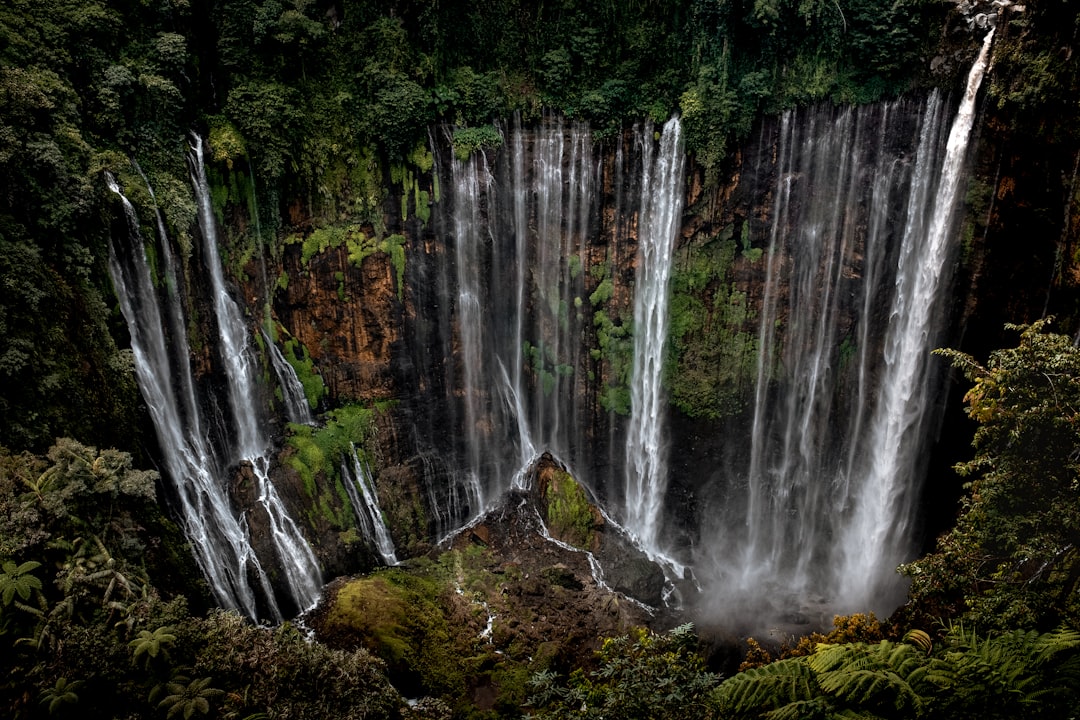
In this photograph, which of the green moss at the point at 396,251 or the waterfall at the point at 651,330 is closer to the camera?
the green moss at the point at 396,251

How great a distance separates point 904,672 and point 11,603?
842cm

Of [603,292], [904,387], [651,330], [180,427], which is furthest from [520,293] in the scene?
[904,387]

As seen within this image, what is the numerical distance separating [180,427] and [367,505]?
430cm

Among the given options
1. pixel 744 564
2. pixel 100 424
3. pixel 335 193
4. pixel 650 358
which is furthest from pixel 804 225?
pixel 100 424

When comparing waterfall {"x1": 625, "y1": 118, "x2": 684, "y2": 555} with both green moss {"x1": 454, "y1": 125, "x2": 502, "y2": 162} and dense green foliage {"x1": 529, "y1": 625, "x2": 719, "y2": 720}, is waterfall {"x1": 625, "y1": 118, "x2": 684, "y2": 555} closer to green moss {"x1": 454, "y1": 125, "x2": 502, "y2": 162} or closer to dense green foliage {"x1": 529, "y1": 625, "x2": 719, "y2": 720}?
green moss {"x1": 454, "y1": 125, "x2": 502, "y2": 162}

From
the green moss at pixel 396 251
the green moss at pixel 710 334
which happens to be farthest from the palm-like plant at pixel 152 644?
the green moss at pixel 710 334

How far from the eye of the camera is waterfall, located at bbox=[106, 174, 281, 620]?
1177 cm

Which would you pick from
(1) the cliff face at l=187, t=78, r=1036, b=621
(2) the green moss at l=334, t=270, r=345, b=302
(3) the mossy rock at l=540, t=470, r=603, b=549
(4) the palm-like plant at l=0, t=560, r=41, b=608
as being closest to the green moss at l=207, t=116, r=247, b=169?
(1) the cliff face at l=187, t=78, r=1036, b=621

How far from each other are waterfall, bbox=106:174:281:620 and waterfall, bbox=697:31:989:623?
9.94m

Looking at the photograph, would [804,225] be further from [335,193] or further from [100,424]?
[100,424]

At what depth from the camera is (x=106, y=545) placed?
8.52 meters

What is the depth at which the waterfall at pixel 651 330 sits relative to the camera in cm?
1557

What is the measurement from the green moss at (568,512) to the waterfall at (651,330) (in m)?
1.74

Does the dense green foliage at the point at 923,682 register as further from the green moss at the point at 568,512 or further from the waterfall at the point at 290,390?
the waterfall at the point at 290,390
